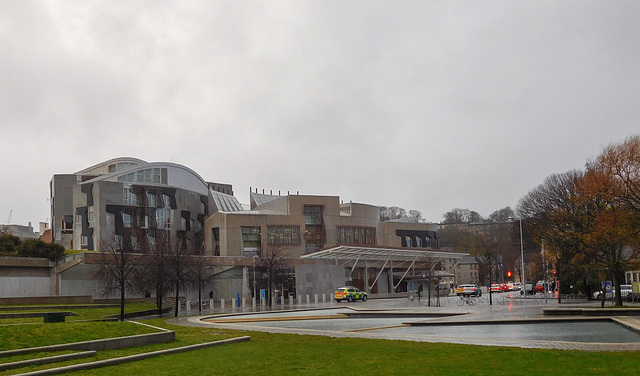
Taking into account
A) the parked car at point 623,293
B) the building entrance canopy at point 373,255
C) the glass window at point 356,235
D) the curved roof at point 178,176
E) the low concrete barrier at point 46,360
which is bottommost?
the parked car at point 623,293

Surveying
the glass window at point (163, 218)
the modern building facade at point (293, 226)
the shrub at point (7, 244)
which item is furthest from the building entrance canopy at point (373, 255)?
the shrub at point (7, 244)

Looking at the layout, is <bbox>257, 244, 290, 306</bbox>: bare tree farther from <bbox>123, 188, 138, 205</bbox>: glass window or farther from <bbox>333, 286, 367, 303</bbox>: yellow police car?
<bbox>123, 188, 138, 205</bbox>: glass window

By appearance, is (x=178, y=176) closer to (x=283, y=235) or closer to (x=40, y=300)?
(x=283, y=235)

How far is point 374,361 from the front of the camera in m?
14.7

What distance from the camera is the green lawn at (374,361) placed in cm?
1274

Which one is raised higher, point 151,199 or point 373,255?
point 151,199

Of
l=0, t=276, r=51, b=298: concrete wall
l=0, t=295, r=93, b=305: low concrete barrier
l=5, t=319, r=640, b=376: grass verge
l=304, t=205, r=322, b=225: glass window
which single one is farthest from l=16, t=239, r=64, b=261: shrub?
l=5, t=319, r=640, b=376: grass verge

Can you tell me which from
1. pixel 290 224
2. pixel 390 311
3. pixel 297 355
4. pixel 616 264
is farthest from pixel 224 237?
pixel 297 355

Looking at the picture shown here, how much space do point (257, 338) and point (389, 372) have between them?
9.89 meters

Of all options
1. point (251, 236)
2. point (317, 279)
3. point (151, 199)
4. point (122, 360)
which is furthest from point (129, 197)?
point (122, 360)

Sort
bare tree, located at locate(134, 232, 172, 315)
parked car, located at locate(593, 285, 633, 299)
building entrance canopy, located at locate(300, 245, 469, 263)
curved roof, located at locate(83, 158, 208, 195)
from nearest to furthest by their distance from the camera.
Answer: bare tree, located at locate(134, 232, 172, 315) < parked car, located at locate(593, 285, 633, 299) < building entrance canopy, located at locate(300, 245, 469, 263) < curved roof, located at locate(83, 158, 208, 195)

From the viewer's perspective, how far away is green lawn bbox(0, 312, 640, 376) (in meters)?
12.7

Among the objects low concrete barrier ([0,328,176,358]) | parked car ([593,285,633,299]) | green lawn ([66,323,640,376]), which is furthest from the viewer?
parked car ([593,285,633,299])

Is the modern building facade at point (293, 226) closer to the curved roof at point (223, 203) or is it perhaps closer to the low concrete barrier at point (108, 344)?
the curved roof at point (223, 203)
